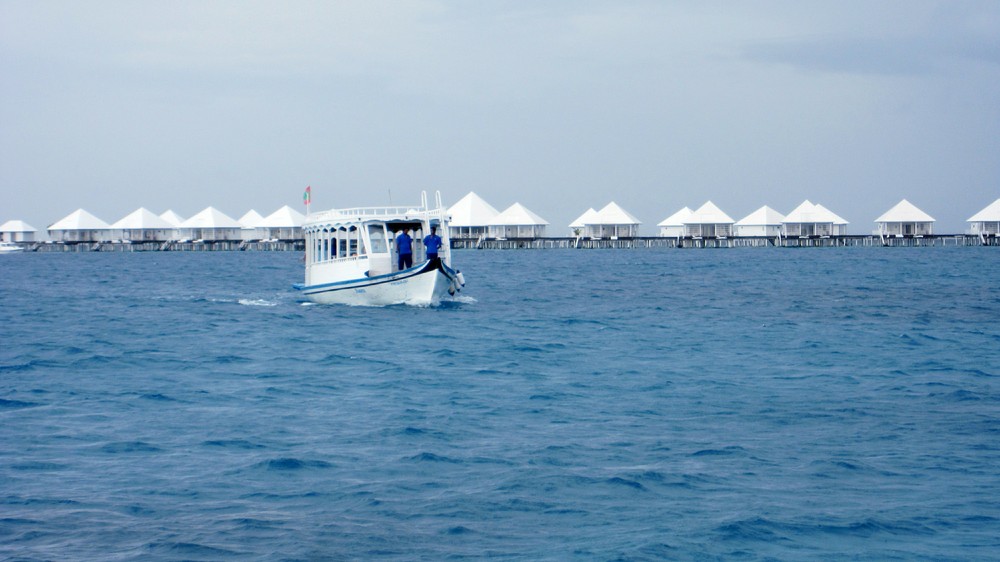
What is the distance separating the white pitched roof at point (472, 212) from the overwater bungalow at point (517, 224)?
4.16ft

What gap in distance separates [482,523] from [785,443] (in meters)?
4.33

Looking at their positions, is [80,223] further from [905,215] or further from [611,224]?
[905,215]

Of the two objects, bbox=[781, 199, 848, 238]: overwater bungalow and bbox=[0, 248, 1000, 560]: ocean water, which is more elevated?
bbox=[781, 199, 848, 238]: overwater bungalow

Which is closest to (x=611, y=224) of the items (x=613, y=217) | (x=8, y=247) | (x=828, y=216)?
(x=613, y=217)

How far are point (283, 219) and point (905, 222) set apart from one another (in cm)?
6497

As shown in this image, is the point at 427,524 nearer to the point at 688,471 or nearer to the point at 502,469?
the point at 502,469

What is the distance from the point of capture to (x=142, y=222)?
121812mm

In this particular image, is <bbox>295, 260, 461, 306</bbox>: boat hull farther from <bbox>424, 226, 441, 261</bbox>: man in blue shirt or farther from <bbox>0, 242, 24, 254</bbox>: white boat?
<bbox>0, 242, 24, 254</bbox>: white boat

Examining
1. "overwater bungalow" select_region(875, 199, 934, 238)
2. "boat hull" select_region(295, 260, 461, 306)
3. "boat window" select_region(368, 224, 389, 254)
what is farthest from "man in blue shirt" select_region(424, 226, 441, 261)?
"overwater bungalow" select_region(875, 199, 934, 238)

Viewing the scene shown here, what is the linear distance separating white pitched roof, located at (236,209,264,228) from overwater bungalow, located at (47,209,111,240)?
48.8 ft

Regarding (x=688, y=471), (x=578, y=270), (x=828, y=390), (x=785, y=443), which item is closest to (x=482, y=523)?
(x=688, y=471)

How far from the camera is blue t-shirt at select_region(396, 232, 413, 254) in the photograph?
28672 millimetres

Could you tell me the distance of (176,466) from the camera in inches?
428

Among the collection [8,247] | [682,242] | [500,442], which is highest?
[8,247]
